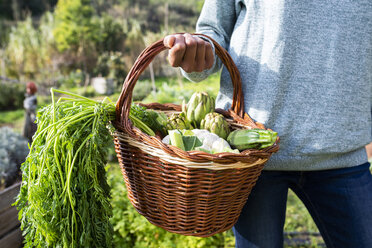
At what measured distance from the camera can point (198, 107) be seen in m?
1.07

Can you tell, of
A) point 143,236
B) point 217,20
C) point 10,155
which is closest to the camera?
point 217,20

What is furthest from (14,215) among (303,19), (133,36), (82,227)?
(133,36)

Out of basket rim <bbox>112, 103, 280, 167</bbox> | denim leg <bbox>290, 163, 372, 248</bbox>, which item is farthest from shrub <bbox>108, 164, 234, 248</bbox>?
basket rim <bbox>112, 103, 280, 167</bbox>

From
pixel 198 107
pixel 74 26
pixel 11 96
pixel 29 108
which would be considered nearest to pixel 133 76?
pixel 198 107

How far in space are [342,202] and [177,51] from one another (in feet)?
2.47

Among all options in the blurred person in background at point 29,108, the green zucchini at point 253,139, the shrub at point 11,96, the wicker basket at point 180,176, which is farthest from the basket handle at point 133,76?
the shrub at point 11,96

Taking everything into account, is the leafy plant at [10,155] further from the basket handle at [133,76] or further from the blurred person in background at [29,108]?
the basket handle at [133,76]

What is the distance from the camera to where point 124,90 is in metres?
0.93

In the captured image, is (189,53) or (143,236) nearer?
(189,53)

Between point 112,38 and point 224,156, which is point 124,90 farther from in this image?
point 112,38

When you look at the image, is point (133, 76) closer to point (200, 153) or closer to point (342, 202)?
point (200, 153)

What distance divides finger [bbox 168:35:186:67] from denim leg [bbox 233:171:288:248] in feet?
1.73

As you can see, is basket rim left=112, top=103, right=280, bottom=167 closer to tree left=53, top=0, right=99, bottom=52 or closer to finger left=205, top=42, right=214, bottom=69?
finger left=205, top=42, right=214, bottom=69

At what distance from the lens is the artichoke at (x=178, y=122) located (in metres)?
1.03
